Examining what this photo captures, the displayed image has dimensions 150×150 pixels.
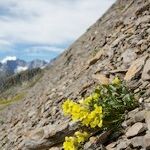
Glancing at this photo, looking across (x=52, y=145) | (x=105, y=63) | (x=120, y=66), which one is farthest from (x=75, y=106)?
(x=105, y=63)

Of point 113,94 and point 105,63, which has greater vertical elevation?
point 105,63

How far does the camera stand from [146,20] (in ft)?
59.1

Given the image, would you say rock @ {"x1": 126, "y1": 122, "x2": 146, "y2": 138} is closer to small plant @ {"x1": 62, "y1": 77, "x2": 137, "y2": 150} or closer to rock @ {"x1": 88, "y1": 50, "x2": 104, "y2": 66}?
small plant @ {"x1": 62, "y1": 77, "x2": 137, "y2": 150}

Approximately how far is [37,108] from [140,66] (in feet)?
23.2

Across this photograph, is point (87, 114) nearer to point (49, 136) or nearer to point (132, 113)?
point (132, 113)

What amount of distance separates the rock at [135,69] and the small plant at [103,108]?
1.02 metres

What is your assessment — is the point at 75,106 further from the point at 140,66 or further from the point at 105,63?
the point at 105,63

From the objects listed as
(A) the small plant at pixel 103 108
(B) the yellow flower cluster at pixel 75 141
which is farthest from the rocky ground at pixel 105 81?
(A) the small plant at pixel 103 108

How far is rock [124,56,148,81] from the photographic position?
45.1ft

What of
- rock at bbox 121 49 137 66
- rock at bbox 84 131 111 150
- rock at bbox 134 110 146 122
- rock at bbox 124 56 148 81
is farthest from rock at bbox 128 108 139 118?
rock at bbox 121 49 137 66

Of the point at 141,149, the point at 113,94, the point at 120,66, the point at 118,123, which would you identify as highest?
the point at 120,66

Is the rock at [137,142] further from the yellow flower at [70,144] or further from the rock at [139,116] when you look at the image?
the yellow flower at [70,144]

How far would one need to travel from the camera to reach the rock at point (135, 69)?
13755 mm

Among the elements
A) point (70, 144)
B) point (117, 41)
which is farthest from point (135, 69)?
point (117, 41)
